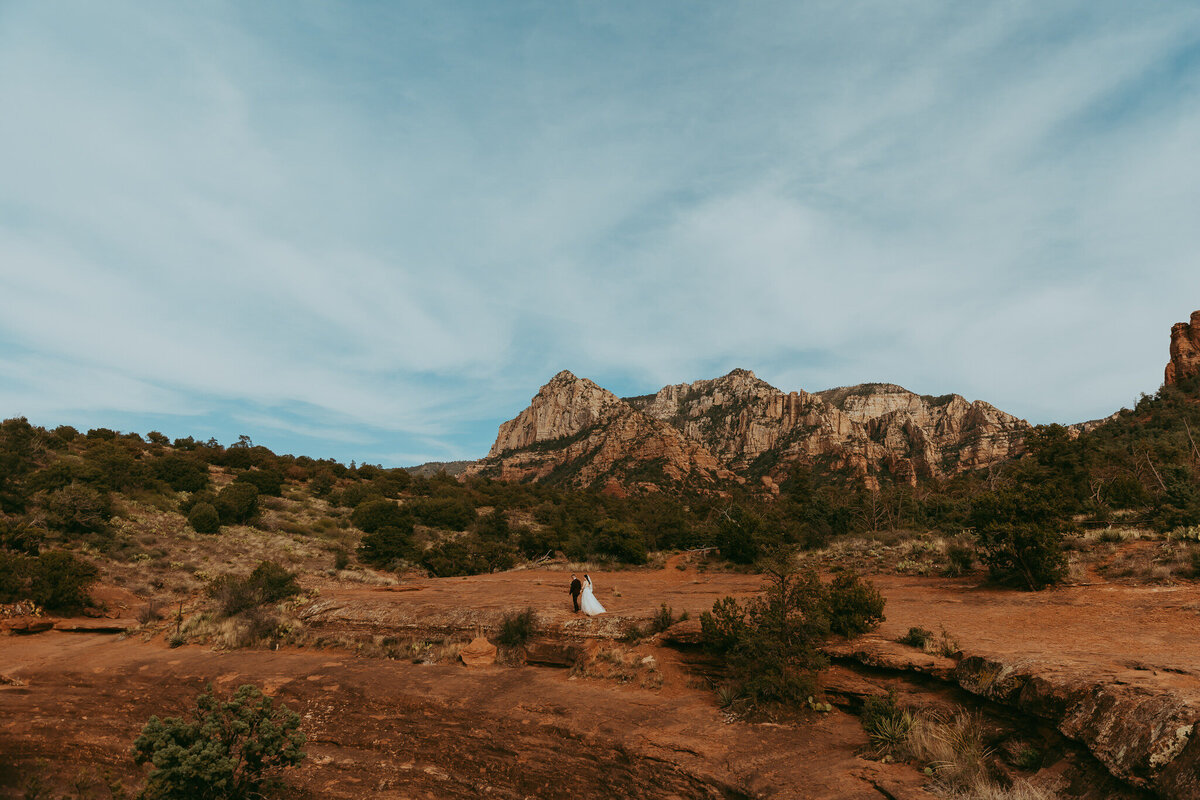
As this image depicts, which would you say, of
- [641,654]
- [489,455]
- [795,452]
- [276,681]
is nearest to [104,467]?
[276,681]

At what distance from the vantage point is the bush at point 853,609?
10.5 metres

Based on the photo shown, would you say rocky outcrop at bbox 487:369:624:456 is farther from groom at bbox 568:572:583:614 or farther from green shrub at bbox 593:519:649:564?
groom at bbox 568:572:583:614

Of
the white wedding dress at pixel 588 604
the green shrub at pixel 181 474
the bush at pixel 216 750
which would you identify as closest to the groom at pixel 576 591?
the white wedding dress at pixel 588 604

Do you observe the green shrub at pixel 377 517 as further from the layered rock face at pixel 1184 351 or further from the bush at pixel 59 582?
the layered rock face at pixel 1184 351

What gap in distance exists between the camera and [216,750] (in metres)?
6.42

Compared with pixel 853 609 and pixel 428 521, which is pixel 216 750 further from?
pixel 428 521

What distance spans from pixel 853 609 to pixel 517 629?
7856 millimetres

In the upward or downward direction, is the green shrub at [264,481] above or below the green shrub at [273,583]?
above

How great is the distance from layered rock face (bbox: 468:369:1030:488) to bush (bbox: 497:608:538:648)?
70.9 meters

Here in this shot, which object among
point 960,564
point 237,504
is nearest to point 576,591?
point 960,564

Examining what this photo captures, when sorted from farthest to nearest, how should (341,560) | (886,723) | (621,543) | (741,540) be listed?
(621,543) → (741,540) → (341,560) → (886,723)

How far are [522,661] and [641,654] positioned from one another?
3.11 meters

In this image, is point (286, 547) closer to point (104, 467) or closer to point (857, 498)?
point (104, 467)

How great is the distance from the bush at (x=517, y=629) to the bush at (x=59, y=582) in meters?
16.5
